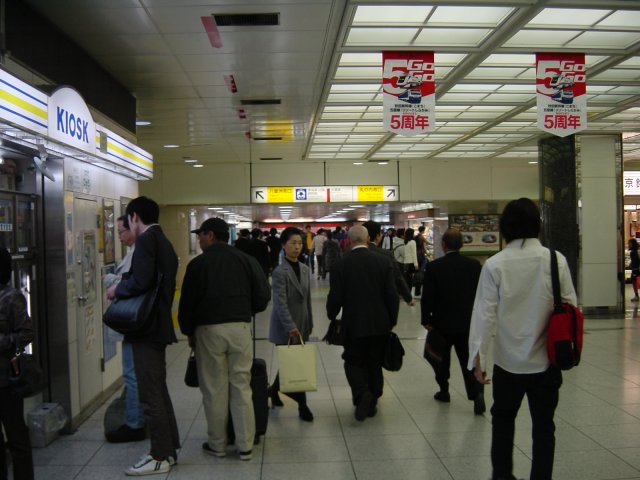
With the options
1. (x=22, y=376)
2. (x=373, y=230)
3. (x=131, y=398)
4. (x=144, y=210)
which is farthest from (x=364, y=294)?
(x=22, y=376)

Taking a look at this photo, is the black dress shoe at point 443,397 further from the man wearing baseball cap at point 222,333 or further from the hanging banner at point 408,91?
the hanging banner at point 408,91

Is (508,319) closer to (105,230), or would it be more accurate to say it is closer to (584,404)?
(584,404)

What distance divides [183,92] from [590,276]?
24.4 ft

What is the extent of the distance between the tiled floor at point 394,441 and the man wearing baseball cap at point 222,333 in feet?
0.96

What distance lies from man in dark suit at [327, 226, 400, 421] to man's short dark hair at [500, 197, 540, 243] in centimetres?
159

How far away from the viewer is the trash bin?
4.05 metres

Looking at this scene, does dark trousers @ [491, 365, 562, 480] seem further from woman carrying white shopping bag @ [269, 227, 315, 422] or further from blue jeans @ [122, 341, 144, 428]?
blue jeans @ [122, 341, 144, 428]

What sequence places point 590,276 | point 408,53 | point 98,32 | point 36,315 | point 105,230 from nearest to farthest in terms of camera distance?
point 36,315
point 98,32
point 105,230
point 408,53
point 590,276

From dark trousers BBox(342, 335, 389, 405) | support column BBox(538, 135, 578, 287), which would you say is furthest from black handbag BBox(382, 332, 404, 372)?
support column BBox(538, 135, 578, 287)

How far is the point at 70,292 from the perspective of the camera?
14.6 ft

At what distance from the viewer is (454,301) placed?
4.74m

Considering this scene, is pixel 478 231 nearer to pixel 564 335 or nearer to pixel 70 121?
pixel 70 121

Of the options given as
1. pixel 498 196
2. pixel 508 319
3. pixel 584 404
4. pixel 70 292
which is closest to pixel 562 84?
pixel 584 404

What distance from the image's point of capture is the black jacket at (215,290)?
12.1 ft
